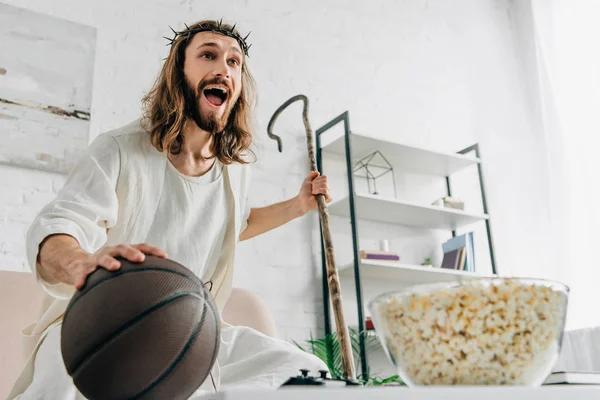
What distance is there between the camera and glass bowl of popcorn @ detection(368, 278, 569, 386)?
0.61 m

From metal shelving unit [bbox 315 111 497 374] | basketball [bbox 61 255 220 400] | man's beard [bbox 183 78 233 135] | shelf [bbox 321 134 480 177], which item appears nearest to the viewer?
basketball [bbox 61 255 220 400]

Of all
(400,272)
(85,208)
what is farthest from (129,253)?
(400,272)

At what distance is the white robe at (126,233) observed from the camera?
4.38ft

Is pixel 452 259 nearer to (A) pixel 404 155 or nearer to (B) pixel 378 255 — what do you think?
(B) pixel 378 255

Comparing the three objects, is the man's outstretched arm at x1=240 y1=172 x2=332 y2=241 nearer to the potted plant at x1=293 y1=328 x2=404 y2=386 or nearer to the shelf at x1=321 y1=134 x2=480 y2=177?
the potted plant at x1=293 y1=328 x2=404 y2=386

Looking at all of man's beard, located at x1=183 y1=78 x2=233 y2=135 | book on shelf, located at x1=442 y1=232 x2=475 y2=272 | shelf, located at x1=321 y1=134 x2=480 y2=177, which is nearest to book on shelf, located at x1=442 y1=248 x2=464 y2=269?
book on shelf, located at x1=442 y1=232 x2=475 y2=272

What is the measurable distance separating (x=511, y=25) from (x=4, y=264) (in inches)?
166

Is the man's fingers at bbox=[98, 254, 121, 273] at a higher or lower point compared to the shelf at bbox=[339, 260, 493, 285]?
lower

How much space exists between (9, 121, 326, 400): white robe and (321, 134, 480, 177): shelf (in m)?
1.44

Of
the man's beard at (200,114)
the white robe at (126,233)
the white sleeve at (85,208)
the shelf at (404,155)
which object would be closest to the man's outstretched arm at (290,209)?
the white robe at (126,233)

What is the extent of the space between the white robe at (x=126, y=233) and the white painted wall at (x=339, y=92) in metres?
1.03

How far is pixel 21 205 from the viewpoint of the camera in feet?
8.29

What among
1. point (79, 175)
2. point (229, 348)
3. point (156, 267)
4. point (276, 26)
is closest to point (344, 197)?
point (276, 26)

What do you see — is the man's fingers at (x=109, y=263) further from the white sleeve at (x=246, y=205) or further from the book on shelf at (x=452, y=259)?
the book on shelf at (x=452, y=259)
